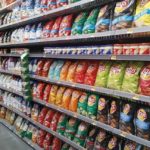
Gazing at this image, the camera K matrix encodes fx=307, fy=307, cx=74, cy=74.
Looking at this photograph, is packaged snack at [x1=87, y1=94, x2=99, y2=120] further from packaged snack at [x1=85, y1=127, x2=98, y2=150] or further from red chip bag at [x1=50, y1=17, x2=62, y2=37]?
red chip bag at [x1=50, y1=17, x2=62, y2=37]

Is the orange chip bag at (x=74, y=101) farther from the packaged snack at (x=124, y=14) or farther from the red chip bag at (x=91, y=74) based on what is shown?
the packaged snack at (x=124, y=14)

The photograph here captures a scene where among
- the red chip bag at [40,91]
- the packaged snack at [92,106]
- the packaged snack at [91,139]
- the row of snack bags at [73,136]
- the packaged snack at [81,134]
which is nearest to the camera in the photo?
the row of snack bags at [73,136]

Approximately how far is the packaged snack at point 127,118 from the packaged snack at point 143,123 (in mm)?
69

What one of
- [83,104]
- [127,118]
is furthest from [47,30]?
[127,118]

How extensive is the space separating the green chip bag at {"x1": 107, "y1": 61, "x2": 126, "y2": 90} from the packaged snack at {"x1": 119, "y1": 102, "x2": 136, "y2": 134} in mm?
184

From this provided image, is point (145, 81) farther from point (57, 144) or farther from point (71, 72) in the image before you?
point (57, 144)

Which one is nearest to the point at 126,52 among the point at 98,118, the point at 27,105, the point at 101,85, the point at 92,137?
the point at 101,85

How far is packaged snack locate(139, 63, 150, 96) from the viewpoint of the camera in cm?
235

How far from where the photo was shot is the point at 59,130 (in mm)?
3717

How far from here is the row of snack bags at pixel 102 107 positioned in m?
2.51

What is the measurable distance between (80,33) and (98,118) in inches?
34.9

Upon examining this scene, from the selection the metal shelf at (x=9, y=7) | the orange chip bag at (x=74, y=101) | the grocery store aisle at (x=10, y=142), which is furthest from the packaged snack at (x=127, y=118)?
the metal shelf at (x=9, y=7)

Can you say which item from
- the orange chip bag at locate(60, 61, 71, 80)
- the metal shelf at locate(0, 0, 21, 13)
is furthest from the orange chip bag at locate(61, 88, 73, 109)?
the metal shelf at locate(0, 0, 21, 13)

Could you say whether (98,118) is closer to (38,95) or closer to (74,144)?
(74,144)
